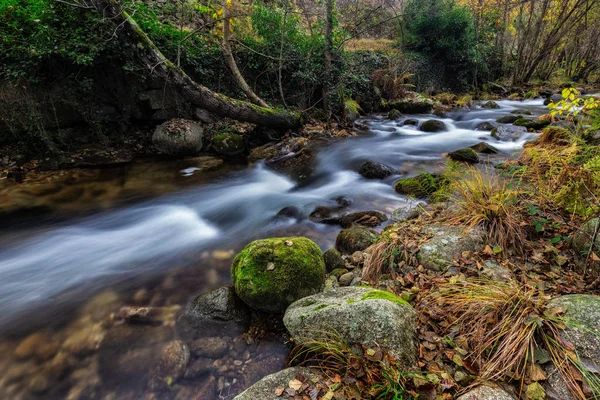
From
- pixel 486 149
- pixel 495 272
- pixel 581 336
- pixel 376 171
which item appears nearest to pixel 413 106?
pixel 486 149

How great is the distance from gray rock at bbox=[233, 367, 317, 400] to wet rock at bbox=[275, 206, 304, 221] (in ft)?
11.2

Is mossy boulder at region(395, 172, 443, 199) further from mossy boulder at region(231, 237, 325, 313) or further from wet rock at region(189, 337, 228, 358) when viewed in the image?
wet rock at region(189, 337, 228, 358)

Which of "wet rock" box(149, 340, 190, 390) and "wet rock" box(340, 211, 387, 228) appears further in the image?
"wet rock" box(340, 211, 387, 228)

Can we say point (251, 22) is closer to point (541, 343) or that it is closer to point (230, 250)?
point (230, 250)

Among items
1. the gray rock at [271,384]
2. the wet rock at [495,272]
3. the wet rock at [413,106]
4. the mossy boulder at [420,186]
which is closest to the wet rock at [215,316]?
the gray rock at [271,384]

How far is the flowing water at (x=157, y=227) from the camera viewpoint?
375cm

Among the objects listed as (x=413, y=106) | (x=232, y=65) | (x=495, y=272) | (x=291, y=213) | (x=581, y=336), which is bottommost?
(x=291, y=213)

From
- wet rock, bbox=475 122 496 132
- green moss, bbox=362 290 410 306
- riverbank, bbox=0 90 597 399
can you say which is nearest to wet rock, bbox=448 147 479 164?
riverbank, bbox=0 90 597 399

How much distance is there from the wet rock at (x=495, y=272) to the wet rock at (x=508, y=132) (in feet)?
23.6

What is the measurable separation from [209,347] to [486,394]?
2385 mm

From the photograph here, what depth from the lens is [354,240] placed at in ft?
14.0

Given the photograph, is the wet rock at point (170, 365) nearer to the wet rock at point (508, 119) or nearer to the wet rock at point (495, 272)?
the wet rock at point (495, 272)

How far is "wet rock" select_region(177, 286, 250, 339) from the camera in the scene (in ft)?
10.4

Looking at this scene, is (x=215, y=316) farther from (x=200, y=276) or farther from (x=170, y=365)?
(x=200, y=276)
